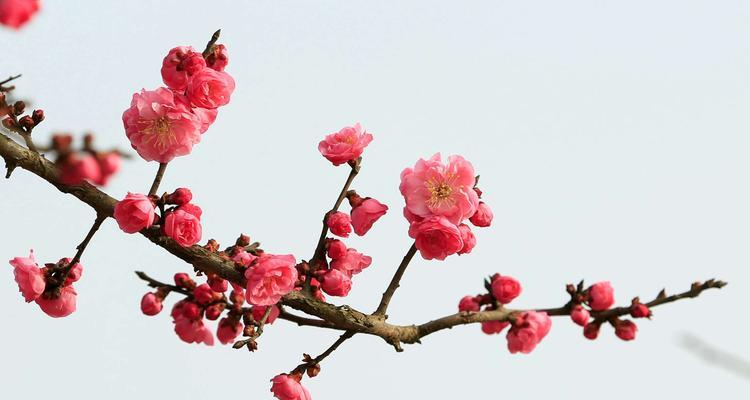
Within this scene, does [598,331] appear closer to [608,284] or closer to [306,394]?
[608,284]

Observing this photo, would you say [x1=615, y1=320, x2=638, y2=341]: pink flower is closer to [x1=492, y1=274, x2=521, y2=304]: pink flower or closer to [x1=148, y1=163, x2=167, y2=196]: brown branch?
[x1=492, y1=274, x2=521, y2=304]: pink flower

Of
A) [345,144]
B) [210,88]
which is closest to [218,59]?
[210,88]

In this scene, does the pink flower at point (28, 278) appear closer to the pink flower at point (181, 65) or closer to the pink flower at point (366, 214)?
the pink flower at point (181, 65)

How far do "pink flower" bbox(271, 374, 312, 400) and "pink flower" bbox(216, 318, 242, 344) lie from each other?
0.74 ft

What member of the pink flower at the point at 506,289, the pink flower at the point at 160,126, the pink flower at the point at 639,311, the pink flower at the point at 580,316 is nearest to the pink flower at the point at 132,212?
the pink flower at the point at 160,126

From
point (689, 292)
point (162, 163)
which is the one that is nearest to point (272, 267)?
point (162, 163)

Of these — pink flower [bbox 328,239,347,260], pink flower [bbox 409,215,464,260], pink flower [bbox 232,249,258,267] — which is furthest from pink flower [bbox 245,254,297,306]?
pink flower [bbox 409,215,464,260]

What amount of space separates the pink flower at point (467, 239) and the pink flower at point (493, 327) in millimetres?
176

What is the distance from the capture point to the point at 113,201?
5.63ft

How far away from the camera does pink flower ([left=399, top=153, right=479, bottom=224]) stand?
1.90m

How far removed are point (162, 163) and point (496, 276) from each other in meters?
0.79

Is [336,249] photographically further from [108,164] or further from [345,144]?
[108,164]

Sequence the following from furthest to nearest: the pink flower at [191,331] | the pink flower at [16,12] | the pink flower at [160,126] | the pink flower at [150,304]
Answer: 1. the pink flower at [191,331]
2. the pink flower at [150,304]
3. the pink flower at [160,126]
4. the pink flower at [16,12]

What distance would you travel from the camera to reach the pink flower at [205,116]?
6.22 feet
